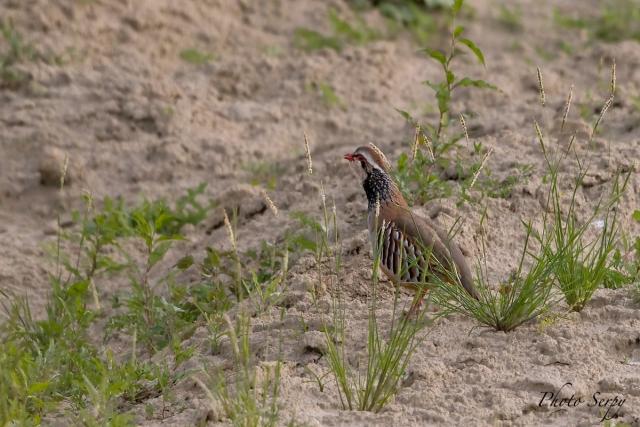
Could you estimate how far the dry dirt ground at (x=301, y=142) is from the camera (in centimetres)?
447

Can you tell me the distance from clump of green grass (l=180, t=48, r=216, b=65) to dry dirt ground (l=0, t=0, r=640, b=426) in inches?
2.9

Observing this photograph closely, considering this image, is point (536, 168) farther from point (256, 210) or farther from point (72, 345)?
point (72, 345)

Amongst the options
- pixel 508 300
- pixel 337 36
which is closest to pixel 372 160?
pixel 508 300

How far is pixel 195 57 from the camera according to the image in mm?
8617

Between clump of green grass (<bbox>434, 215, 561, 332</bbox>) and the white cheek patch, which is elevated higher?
the white cheek patch

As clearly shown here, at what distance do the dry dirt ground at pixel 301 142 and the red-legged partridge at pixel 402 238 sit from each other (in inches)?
7.7

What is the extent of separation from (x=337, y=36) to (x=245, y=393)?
219 inches

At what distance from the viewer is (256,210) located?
257 inches

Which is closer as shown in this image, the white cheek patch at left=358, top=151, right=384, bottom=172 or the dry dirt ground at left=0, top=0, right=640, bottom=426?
the dry dirt ground at left=0, top=0, right=640, bottom=426

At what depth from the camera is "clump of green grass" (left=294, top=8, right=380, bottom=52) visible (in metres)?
8.94
